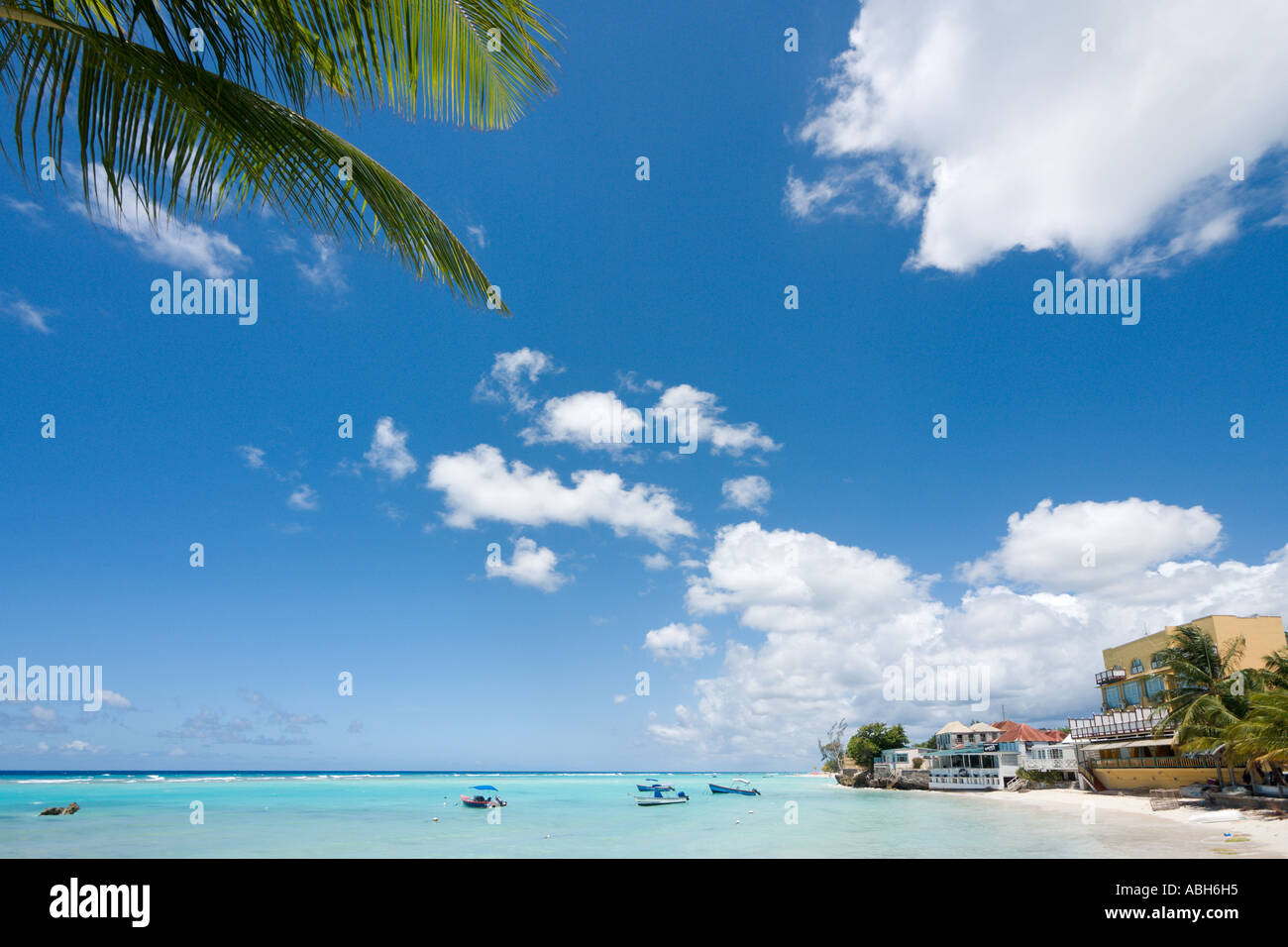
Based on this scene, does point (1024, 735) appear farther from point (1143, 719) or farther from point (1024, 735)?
point (1143, 719)

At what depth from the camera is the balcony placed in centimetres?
3807

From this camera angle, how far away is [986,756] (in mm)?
48906

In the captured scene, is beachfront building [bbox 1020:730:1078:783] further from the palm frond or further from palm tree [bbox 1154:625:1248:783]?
the palm frond

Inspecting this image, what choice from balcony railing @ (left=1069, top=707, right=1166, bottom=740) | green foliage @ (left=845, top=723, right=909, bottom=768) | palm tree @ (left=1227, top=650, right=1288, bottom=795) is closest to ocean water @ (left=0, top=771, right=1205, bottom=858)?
palm tree @ (left=1227, top=650, right=1288, bottom=795)

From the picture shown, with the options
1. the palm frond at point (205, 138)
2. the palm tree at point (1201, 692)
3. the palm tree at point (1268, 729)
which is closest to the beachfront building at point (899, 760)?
the palm tree at point (1201, 692)

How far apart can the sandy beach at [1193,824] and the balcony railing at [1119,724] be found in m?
3.00

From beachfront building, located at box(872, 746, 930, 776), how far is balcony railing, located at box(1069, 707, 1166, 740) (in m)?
19.0

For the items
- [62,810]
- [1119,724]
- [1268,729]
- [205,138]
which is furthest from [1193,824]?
[62,810]

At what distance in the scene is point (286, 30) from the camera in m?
2.26

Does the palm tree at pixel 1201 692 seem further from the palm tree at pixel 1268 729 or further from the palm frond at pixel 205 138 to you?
the palm frond at pixel 205 138
